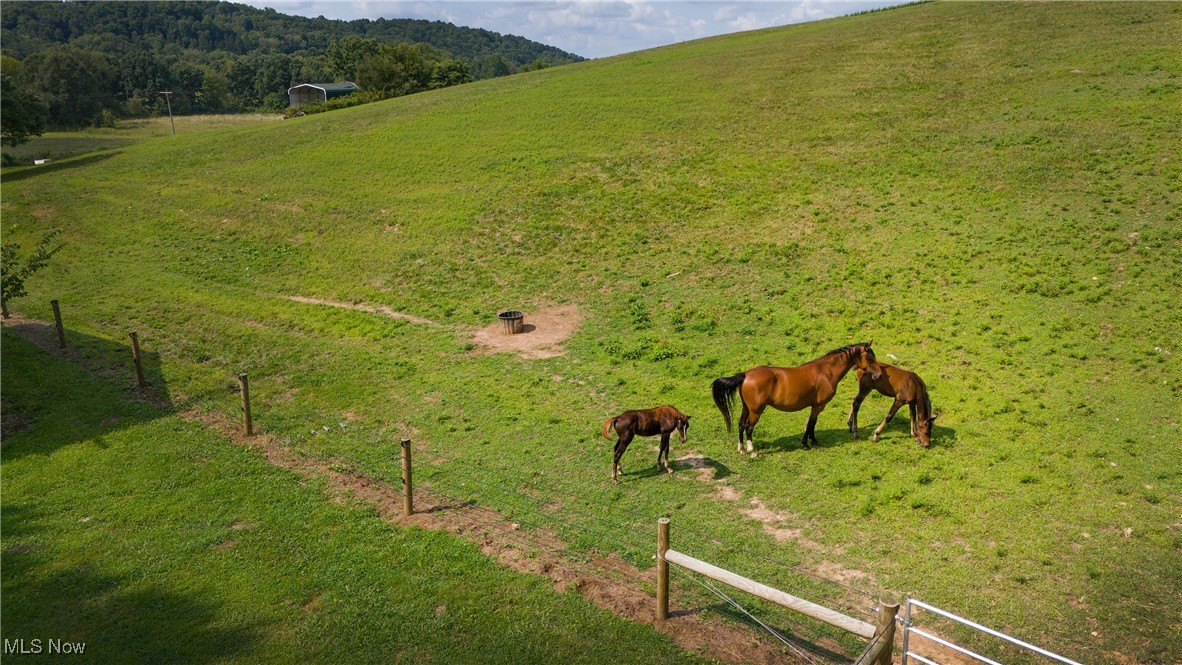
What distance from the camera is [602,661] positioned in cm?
730

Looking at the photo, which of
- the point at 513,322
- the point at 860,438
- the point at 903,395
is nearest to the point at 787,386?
the point at 860,438

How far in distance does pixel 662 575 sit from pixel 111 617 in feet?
22.0

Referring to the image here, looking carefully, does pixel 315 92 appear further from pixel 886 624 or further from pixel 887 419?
pixel 886 624

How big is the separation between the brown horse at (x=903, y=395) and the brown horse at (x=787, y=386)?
272 mm

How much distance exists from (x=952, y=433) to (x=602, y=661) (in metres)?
7.95

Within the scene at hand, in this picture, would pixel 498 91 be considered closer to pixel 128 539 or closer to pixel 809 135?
pixel 809 135

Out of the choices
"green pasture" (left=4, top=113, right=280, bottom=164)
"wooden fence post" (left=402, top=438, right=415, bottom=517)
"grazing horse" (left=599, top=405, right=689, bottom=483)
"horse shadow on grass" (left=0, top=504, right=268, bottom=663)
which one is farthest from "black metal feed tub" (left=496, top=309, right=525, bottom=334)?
"green pasture" (left=4, top=113, right=280, bottom=164)

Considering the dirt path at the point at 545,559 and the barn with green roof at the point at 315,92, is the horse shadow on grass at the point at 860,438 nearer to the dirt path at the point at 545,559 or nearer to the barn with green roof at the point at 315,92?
the dirt path at the point at 545,559

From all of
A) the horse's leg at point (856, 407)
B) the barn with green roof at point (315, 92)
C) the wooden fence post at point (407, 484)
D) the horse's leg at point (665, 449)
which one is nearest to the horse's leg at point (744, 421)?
the horse's leg at point (665, 449)

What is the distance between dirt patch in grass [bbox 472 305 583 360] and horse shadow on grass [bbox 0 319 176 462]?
764 cm

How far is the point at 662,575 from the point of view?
7680 millimetres

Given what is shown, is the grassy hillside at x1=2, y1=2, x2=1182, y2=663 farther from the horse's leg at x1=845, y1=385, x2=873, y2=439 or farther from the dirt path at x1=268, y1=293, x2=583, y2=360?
the dirt path at x1=268, y1=293, x2=583, y2=360

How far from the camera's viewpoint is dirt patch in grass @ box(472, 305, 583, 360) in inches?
707

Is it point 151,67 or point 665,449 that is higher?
point 151,67
